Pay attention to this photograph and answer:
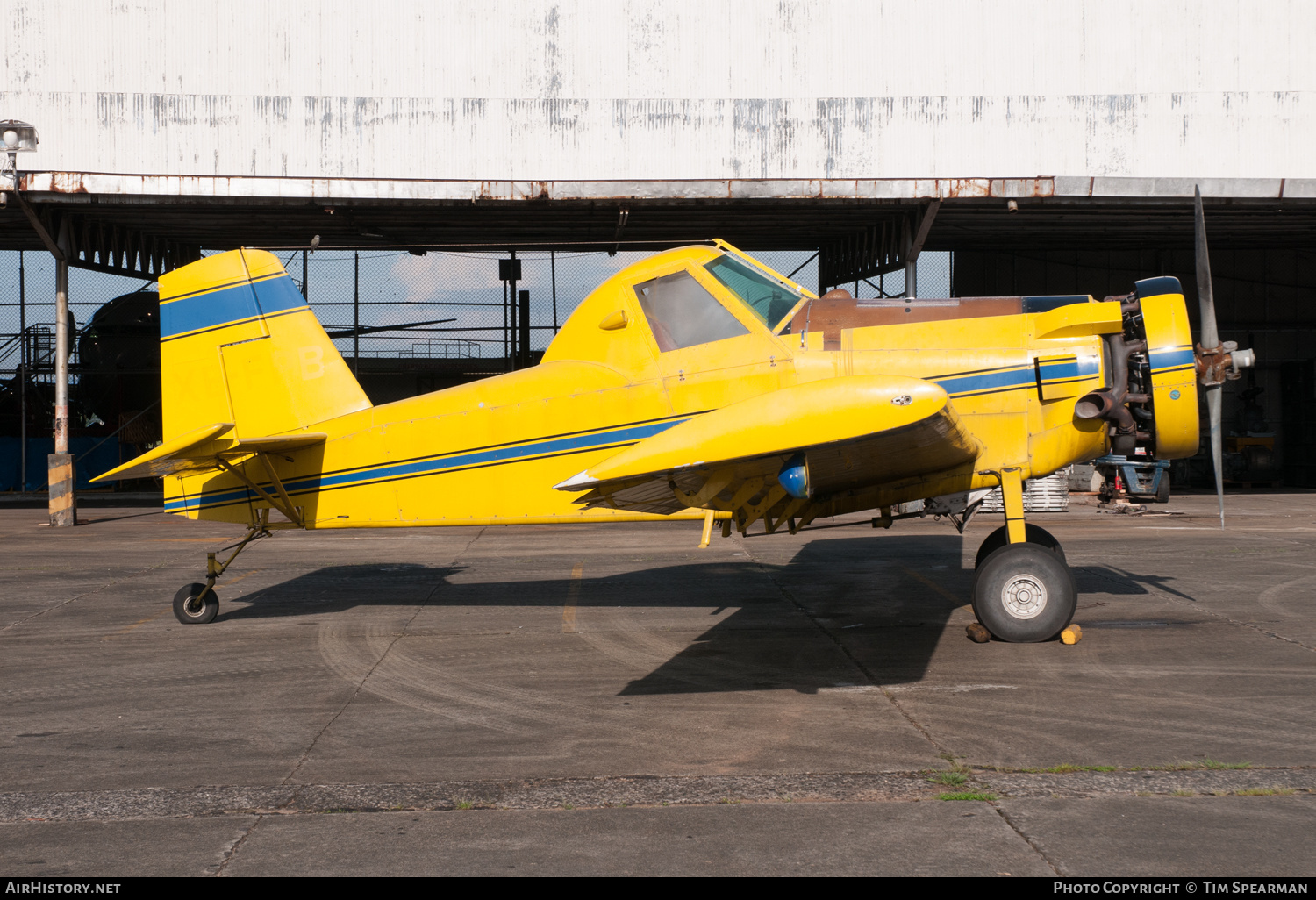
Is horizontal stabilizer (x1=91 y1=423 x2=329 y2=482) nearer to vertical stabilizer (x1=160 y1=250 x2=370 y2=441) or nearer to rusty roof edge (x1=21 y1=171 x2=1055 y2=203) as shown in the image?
vertical stabilizer (x1=160 y1=250 x2=370 y2=441)

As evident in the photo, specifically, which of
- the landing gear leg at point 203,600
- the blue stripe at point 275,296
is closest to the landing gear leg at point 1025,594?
the landing gear leg at point 203,600

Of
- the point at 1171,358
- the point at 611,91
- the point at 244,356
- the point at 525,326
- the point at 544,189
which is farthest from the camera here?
the point at 525,326

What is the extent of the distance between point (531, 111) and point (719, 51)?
12.9 ft

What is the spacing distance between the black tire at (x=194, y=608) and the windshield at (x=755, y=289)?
5481mm

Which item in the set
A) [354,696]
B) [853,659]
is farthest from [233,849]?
[853,659]

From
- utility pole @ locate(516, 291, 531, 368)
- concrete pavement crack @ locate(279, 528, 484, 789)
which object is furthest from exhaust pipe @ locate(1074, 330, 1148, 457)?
utility pole @ locate(516, 291, 531, 368)

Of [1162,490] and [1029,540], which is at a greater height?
[1029,540]

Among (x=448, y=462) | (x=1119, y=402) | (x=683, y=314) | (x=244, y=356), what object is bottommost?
(x=448, y=462)

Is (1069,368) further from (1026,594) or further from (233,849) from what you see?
(233,849)

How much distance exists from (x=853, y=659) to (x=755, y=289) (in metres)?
2.90

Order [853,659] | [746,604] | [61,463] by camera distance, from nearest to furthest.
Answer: [853,659] < [746,604] < [61,463]

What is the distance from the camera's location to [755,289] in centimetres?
790

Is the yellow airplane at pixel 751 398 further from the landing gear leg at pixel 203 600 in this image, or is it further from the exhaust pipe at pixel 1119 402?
the landing gear leg at pixel 203 600

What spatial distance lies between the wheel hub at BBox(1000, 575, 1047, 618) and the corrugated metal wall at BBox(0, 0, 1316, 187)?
14.0 meters
